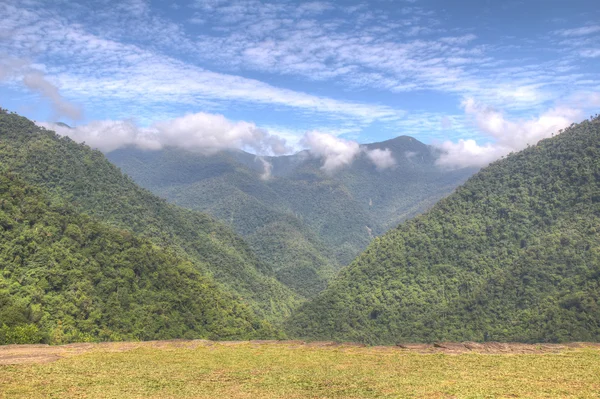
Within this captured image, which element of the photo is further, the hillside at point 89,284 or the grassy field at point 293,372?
the hillside at point 89,284

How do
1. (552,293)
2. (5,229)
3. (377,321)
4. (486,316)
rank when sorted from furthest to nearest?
(377,321)
(486,316)
(552,293)
(5,229)

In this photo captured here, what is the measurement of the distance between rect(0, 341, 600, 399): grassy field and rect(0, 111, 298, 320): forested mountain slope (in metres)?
69.1

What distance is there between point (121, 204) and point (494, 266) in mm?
94060

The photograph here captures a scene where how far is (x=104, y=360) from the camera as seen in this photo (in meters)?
30.7

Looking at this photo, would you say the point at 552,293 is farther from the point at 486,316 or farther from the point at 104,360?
the point at 104,360

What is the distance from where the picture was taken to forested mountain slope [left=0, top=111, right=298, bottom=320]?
94875 mm

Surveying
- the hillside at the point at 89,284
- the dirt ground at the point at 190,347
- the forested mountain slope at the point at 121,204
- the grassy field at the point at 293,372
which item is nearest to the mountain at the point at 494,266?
the forested mountain slope at the point at 121,204

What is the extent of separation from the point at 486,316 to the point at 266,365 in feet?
214

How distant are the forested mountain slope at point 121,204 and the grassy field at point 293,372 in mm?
69072

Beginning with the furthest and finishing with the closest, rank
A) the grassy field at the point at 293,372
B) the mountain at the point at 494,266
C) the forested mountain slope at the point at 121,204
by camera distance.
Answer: the forested mountain slope at the point at 121,204
the mountain at the point at 494,266
the grassy field at the point at 293,372

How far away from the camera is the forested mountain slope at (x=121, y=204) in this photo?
94875 mm

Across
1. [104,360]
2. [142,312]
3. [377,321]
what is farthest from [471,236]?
[104,360]

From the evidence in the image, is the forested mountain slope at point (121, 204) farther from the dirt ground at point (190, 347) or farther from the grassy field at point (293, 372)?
the grassy field at point (293, 372)

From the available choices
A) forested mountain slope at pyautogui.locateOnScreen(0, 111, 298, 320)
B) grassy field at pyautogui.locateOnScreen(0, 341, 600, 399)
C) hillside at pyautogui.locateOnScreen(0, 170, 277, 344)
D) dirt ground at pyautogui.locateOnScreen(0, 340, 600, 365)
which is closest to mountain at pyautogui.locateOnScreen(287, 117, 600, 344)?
forested mountain slope at pyautogui.locateOnScreen(0, 111, 298, 320)
